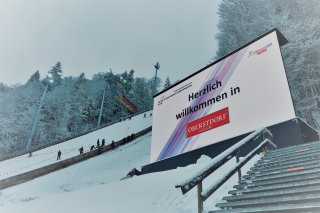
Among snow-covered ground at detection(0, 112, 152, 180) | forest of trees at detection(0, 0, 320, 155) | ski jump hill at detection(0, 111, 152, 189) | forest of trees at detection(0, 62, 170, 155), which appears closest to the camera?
forest of trees at detection(0, 0, 320, 155)

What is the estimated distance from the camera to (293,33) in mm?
19578

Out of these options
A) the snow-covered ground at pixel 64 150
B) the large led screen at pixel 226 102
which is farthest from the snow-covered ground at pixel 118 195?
the snow-covered ground at pixel 64 150

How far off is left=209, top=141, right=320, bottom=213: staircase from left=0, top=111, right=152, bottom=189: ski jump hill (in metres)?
18.5

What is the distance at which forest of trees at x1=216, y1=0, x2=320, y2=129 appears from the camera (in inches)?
754

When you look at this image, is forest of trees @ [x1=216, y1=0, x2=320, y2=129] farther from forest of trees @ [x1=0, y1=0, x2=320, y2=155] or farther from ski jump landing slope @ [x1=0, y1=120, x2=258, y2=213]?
ski jump landing slope @ [x1=0, y1=120, x2=258, y2=213]

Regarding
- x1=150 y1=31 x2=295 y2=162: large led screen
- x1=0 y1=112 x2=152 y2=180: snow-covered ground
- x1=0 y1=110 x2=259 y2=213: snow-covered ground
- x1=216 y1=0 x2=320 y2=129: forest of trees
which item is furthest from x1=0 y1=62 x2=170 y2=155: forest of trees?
x1=150 y1=31 x2=295 y2=162: large led screen

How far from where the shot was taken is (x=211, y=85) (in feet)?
42.5

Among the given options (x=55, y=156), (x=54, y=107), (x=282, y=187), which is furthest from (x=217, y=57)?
(x=54, y=107)

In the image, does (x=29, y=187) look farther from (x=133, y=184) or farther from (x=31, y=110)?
(x=31, y=110)

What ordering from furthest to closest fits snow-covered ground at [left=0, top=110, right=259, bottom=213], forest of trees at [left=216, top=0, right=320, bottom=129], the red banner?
forest of trees at [left=216, top=0, right=320, bottom=129], the red banner, snow-covered ground at [left=0, top=110, right=259, bottom=213]

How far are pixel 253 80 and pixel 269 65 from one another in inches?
31.7

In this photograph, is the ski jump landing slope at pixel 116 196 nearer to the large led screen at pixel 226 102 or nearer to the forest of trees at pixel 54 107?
the large led screen at pixel 226 102

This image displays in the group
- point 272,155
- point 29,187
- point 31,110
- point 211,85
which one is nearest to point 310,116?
point 211,85

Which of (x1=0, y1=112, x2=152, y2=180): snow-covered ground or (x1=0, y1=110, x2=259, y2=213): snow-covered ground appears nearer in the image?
(x1=0, y1=110, x2=259, y2=213): snow-covered ground
